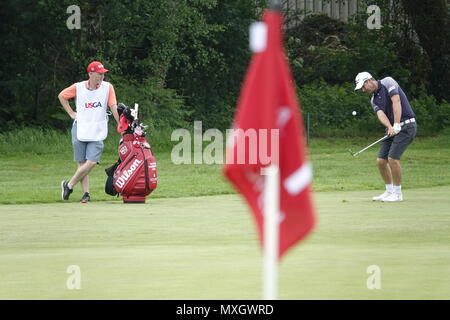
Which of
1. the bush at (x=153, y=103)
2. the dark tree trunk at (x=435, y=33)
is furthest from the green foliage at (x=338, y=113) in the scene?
the bush at (x=153, y=103)

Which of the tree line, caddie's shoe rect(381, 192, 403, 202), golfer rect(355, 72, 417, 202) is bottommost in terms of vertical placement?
caddie's shoe rect(381, 192, 403, 202)

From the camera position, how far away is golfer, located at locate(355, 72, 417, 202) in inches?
688

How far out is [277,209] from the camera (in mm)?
5512

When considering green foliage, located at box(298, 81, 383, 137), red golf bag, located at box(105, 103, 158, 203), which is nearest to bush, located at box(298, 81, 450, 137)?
green foliage, located at box(298, 81, 383, 137)

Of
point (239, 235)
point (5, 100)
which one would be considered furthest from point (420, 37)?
point (239, 235)

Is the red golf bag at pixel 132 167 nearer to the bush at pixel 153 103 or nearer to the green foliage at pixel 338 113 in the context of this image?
the bush at pixel 153 103

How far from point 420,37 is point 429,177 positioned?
15.5 meters

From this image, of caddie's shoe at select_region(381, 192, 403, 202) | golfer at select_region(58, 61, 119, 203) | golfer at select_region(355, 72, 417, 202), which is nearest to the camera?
golfer at select_region(58, 61, 119, 203)

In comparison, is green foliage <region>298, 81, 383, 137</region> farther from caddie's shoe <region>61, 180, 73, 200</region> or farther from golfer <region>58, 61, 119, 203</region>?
golfer <region>58, 61, 119, 203</region>

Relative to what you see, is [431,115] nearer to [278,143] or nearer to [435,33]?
[435,33]

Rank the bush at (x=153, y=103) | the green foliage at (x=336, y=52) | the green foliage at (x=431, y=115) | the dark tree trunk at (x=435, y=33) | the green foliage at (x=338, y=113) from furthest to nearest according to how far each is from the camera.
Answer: the green foliage at (x=336, y=52), the dark tree trunk at (x=435, y=33), the green foliage at (x=431, y=115), the green foliage at (x=338, y=113), the bush at (x=153, y=103)

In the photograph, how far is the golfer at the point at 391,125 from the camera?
1747 centimetres

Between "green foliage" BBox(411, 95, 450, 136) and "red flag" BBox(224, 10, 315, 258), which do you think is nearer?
"red flag" BBox(224, 10, 315, 258)
